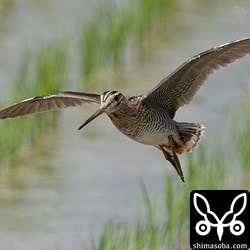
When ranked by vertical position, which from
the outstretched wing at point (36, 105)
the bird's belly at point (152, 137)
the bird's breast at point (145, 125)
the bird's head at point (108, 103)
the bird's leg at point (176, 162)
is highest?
the outstretched wing at point (36, 105)

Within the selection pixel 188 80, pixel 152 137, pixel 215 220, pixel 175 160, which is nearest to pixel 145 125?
pixel 152 137

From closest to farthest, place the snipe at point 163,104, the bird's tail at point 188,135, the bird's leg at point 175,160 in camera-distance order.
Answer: the snipe at point 163,104 < the bird's leg at point 175,160 < the bird's tail at point 188,135

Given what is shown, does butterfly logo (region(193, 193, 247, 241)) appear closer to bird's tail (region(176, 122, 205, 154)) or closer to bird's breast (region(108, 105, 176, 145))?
bird's tail (region(176, 122, 205, 154))

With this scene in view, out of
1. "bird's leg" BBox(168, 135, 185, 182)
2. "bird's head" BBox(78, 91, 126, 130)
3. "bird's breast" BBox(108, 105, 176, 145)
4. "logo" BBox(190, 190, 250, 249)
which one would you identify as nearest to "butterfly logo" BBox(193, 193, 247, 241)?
"logo" BBox(190, 190, 250, 249)

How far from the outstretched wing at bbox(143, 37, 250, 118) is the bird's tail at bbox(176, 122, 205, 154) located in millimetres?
120

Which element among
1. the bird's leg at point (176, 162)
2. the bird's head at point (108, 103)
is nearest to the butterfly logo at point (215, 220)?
the bird's leg at point (176, 162)

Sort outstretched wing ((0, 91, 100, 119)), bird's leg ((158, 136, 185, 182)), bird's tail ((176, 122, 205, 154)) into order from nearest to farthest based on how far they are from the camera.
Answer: bird's leg ((158, 136, 185, 182))
bird's tail ((176, 122, 205, 154))
outstretched wing ((0, 91, 100, 119))

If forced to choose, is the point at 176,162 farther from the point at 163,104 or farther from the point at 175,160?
the point at 163,104

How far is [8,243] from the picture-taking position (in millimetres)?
7488

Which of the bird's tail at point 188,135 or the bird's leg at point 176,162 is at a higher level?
the bird's tail at point 188,135

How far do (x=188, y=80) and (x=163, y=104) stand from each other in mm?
184

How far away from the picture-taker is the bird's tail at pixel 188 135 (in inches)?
272

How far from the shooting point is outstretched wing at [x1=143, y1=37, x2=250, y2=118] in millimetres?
6797

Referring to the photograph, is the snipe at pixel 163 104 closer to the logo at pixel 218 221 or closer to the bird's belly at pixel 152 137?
the bird's belly at pixel 152 137
